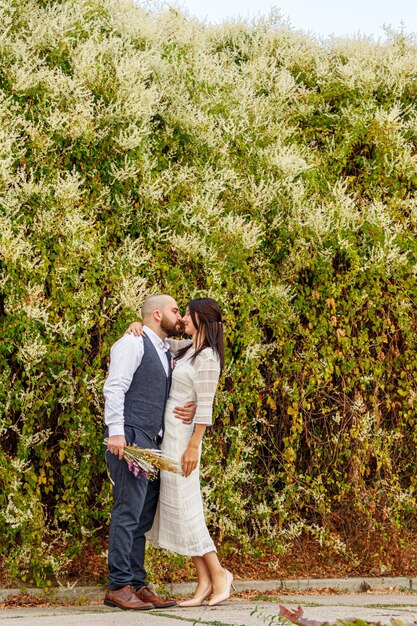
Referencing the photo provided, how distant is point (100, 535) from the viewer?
7660 millimetres

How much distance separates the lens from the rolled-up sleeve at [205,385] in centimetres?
634

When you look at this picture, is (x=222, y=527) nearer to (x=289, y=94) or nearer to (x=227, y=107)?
(x=227, y=107)

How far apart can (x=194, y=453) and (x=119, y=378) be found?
76 centimetres

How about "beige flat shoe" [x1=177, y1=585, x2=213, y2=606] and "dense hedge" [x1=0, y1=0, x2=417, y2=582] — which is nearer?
"beige flat shoe" [x1=177, y1=585, x2=213, y2=606]

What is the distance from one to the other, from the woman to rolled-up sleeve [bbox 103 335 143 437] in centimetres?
15

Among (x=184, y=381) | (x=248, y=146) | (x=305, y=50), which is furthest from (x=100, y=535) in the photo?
(x=305, y=50)

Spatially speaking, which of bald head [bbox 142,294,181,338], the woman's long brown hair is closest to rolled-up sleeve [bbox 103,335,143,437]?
bald head [bbox 142,294,181,338]

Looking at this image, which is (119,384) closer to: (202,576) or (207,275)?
(202,576)

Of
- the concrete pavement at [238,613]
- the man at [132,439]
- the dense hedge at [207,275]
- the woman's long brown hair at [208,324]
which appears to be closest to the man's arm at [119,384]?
the man at [132,439]

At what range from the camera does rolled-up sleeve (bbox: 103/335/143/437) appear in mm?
6254

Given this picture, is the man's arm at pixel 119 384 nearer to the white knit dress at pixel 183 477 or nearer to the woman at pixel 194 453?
the woman at pixel 194 453

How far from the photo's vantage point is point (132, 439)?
6359 mm

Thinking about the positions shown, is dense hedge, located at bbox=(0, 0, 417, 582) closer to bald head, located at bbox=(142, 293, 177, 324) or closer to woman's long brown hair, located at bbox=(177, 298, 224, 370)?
bald head, located at bbox=(142, 293, 177, 324)

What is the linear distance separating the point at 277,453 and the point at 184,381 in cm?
210
